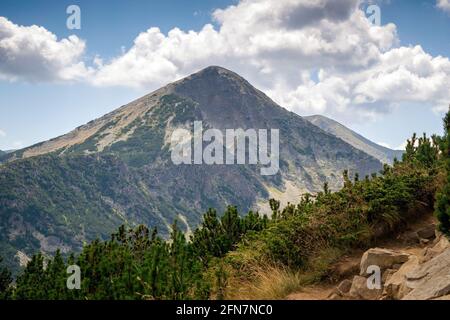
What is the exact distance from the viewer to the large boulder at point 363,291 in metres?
7.86

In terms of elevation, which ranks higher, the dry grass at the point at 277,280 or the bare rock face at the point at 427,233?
the bare rock face at the point at 427,233

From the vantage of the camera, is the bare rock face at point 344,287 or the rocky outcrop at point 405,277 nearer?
the rocky outcrop at point 405,277

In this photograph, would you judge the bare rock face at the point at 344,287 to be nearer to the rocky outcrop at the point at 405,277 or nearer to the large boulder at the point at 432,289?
the rocky outcrop at the point at 405,277

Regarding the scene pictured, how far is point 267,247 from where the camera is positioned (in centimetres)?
1041

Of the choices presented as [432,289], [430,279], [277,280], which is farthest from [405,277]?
[277,280]

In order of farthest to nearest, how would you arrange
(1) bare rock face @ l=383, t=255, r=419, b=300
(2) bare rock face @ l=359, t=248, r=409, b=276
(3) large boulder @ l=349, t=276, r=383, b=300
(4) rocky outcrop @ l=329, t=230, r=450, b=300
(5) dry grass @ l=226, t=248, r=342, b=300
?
(2) bare rock face @ l=359, t=248, r=409, b=276 → (5) dry grass @ l=226, t=248, r=342, b=300 → (3) large boulder @ l=349, t=276, r=383, b=300 → (1) bare rock face @ l=383, t=255, r=419, b=300 → (4) rocky outcrop @ l=329, t=230, r=450, b=300

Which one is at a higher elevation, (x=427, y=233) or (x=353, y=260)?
(x=427, y=233)

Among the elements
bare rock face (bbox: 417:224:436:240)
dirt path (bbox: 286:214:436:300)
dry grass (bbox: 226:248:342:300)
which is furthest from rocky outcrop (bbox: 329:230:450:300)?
bare rock face (bbox: 417:224:436:240)

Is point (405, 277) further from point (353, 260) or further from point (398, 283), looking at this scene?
point (353, 260)

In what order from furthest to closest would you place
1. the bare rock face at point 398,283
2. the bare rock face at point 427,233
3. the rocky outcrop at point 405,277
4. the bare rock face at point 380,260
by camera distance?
1. the bare rock face at point 427,233
2. the bare rock face at point 380,260
3. the bare rock face at point 398,283
4. the rocky outcrop at point 405,277

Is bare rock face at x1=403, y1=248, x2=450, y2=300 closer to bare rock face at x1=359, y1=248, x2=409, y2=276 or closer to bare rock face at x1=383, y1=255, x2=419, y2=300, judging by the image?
bare rock face at x1=383, y1=255, x2=419, y2=300

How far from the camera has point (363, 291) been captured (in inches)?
312

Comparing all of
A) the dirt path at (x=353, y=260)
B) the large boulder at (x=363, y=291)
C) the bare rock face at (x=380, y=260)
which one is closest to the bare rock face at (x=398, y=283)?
the large boulder at (x=363, y=291)

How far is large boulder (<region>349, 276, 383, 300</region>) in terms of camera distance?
7.86 meters
